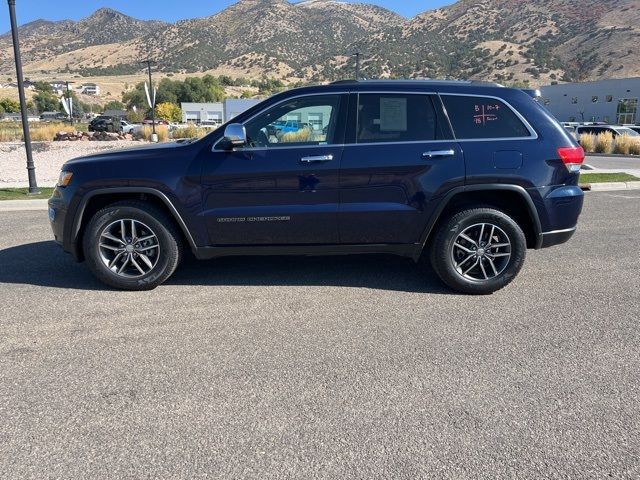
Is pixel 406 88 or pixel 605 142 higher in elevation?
pixel 406 88

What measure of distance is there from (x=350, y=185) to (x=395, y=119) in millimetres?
760

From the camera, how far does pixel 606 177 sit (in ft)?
46.0

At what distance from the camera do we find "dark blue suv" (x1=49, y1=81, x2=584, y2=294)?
4.72 m

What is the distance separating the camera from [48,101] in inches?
4028

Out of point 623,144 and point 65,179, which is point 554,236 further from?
point 623,144

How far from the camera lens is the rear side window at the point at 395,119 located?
4.78 m

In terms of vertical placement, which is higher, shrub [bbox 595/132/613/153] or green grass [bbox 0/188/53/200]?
shrub [bbox 595/132/613/153]

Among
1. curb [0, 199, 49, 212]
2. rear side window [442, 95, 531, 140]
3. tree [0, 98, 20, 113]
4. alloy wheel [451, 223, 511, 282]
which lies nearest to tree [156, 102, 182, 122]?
tree [0, 98, 20, 113]

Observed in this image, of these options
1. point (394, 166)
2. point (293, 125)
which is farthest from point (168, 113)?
point (394, 166)

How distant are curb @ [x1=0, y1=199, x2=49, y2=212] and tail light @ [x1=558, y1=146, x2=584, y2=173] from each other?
9300 mm

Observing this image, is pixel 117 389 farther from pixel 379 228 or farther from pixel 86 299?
pixel 379 228

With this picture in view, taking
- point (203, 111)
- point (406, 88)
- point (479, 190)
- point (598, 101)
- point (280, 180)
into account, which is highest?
point (203, 111)

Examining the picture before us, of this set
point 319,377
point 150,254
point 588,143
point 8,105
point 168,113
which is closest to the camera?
point 319,377

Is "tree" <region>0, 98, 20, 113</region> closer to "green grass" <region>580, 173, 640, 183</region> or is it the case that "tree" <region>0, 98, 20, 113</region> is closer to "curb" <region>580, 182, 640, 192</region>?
"green grass" <region>580, 173, 640, 183</region>
